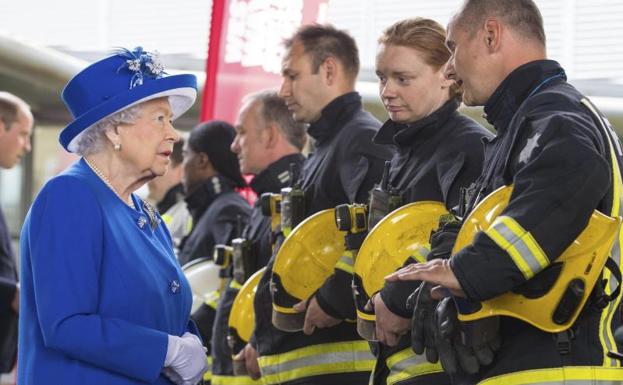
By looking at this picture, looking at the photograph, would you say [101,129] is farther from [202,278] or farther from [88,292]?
[202,278]

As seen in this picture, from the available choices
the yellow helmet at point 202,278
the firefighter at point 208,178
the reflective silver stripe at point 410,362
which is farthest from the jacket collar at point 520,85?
the firefighter at point 208,178

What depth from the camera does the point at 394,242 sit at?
3340 mm

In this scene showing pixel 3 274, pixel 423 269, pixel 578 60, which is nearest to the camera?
pixel 423 269

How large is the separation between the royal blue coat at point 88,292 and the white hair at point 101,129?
57mm

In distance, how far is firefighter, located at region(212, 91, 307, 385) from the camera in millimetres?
4957

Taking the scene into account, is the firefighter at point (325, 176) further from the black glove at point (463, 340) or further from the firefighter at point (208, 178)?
the firefighter at point (208, 178)

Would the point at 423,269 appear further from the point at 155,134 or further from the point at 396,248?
the point at 155,134

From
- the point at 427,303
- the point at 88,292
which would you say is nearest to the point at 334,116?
the point at 427,303

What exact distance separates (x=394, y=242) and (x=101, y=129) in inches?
34.0

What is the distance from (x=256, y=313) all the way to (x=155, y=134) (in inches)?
50.3

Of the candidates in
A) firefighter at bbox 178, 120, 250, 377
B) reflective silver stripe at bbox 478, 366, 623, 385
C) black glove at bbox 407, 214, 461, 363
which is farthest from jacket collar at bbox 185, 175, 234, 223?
reflective silver stripe at bbox 478, 366, 623, 385

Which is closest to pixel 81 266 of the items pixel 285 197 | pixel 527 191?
pixel 527 191

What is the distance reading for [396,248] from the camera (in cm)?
334

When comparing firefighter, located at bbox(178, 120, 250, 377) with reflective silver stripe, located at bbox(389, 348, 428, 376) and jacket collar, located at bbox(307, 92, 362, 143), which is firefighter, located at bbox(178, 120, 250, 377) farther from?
reflective silver stripe, located at bbox(389, 348, 428, 376)
